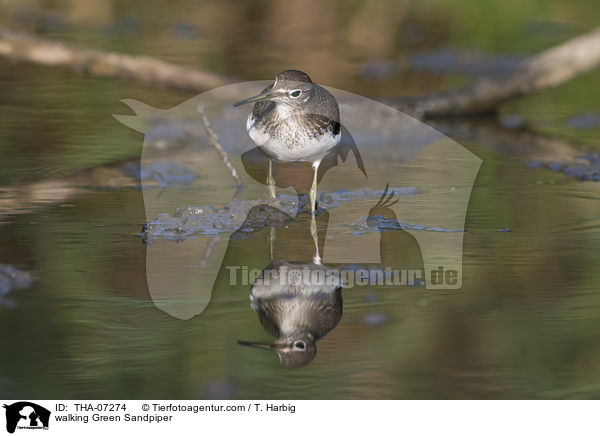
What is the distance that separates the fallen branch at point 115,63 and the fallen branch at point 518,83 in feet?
6.06

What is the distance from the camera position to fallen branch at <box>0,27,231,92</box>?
8625 mm

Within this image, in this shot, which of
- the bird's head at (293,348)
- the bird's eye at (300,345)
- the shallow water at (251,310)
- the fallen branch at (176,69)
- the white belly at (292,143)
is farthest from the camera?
the fallen branch at (176,69)

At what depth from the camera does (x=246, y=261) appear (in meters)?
5.04

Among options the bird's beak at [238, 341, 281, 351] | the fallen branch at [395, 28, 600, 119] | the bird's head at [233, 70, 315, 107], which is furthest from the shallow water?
the bird's head at [233, 70, 315, 107]

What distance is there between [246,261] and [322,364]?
121cm

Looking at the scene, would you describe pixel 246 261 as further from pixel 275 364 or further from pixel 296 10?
pixel 296 10

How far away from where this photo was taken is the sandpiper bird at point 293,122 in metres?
5.54

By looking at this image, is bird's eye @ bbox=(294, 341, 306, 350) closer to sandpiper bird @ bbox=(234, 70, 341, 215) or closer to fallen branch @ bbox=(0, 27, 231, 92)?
sandpiper bird @ bbox=(234, 70, 341, 215)

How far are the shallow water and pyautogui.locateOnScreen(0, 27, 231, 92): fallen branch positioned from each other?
0.42 meters

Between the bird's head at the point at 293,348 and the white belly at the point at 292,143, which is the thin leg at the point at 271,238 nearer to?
the white belly at the point at 292,143

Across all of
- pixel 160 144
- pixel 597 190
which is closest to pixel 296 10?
pixel 160 144

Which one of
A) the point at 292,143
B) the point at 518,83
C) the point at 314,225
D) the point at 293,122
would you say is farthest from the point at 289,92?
the point at 518,83

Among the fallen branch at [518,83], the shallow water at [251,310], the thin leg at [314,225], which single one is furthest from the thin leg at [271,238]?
the fallen branch at [518,83]

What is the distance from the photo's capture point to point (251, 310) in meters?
4.43
